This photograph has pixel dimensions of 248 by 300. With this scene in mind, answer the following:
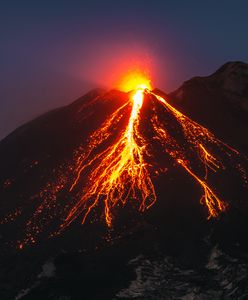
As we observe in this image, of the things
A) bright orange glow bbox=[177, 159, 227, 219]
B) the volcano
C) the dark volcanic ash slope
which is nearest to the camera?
the volcano

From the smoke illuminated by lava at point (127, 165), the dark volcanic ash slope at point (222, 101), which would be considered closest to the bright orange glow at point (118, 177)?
the smoke illuminated by lava at point (127, 165)

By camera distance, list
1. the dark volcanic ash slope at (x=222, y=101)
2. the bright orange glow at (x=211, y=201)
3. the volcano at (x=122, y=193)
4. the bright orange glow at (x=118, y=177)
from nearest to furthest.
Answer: the volcano at (x=122, y=193), the bright orange glow at (x=211, y=201), the bright orange glow at (x=118, y=177), the dark volcanic ash slope at (x=222, y=101)

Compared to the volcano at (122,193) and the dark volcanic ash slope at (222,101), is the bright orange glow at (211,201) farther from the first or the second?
the dark volcanic ash slope at (222,101)

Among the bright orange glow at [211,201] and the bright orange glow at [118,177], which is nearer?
the bright orange glow at [211,201]

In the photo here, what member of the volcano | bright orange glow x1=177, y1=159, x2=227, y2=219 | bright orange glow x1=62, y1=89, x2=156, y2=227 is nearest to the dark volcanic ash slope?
the volcano

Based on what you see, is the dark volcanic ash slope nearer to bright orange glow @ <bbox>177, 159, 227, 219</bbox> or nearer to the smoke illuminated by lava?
the smoke illuminated by lava

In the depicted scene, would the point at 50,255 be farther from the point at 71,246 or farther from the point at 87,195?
the point at 87,195

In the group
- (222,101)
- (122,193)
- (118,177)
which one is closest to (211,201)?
(122,193)
